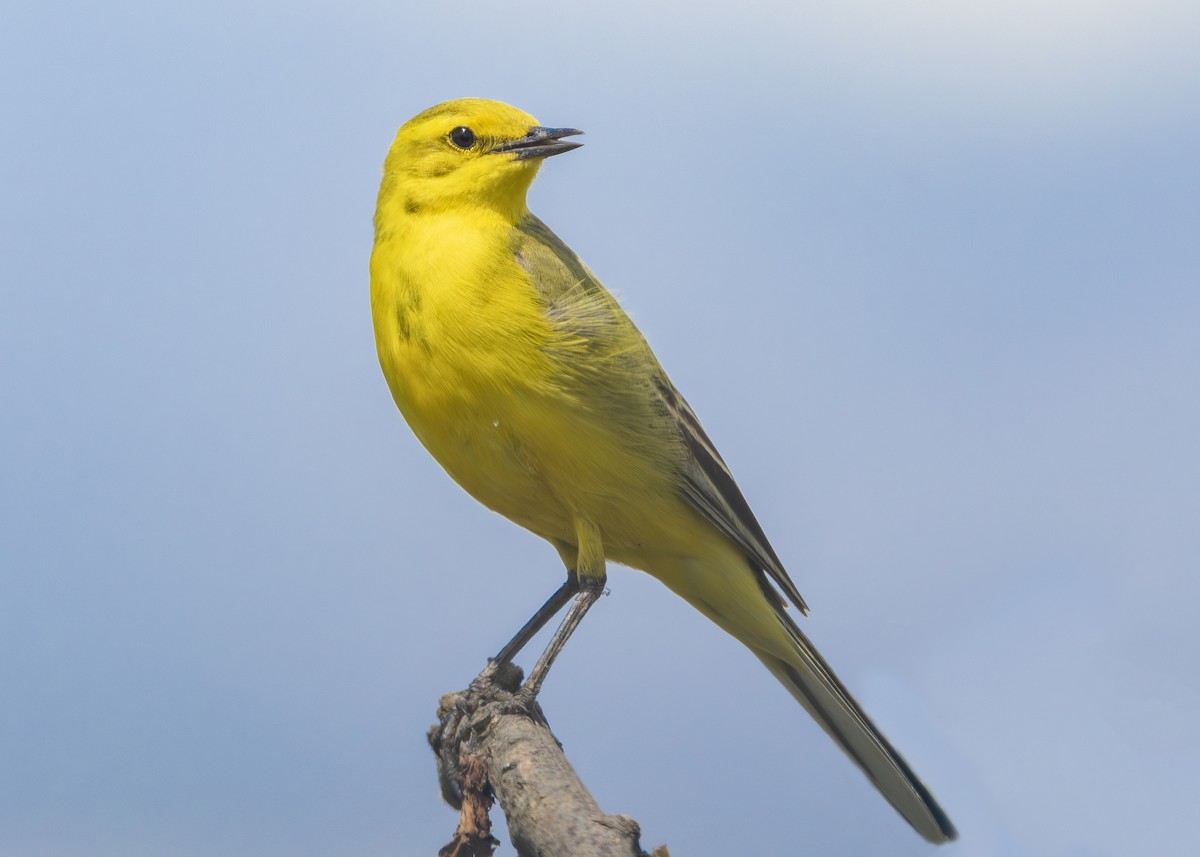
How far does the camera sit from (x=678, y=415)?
5.26 metres

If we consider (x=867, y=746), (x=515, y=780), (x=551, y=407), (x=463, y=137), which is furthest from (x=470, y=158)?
(x=867, y=746)

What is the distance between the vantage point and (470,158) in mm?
5109

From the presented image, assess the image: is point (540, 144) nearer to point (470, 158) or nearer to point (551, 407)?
point (470, 158)

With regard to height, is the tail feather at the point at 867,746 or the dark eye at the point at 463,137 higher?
the dark eye at the point at 463,137

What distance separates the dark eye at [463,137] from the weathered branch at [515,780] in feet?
7.30

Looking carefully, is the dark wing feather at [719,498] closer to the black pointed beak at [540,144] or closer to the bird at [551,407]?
the bird at [551,407]

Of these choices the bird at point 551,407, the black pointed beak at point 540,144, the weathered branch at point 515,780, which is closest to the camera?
the weathered branch at point 515,780

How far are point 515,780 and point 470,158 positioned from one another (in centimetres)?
254

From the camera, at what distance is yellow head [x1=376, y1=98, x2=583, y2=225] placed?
504 centimetres

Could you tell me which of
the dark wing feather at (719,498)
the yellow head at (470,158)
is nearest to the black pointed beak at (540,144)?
the yellow head at (470,158)

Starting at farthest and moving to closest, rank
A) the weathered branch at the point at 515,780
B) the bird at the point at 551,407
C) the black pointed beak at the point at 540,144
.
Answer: the black pointed beak at the point at 540,144 < the bird at the point at 551,407 < the weathered branch at the point at 515,780

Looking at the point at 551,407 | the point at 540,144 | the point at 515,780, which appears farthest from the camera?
the point at 540,144

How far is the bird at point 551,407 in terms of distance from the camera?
4.55 m

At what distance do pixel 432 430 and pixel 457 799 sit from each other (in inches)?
64.2
